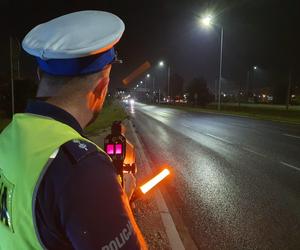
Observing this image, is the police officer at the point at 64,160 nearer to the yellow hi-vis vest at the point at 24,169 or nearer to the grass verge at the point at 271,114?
the yellow hi-vis vest at the point at 24,169

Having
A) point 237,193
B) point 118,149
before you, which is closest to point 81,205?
point 118,149

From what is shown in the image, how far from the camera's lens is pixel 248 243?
519cm

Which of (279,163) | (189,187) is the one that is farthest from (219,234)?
(279,163)

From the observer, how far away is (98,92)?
4.46 ft

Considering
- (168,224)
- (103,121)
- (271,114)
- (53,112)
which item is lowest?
(271,114)

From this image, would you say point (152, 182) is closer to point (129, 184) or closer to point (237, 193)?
point (129, 184)

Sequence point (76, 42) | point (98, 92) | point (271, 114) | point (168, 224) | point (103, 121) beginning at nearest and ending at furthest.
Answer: point (76, 42) → point (98, 92) → point (168, 224) → point (103, 121) → point (271, 114)

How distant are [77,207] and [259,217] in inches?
230

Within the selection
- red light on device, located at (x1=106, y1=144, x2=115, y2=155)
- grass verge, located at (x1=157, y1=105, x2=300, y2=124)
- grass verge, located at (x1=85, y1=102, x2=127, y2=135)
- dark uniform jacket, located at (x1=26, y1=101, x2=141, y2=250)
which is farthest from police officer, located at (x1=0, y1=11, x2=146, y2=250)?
grass verge, located at (x1=157, y1=105, x2=300, y2=124)

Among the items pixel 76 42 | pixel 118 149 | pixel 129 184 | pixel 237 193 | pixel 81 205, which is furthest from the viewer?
pixel 237 193

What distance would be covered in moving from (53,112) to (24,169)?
0.78 feet

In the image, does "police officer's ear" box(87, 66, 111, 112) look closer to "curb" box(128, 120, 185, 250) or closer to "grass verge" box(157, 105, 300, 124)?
"curb" box(128, 120, 185, 250)

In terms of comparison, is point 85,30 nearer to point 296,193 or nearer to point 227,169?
point 296,193

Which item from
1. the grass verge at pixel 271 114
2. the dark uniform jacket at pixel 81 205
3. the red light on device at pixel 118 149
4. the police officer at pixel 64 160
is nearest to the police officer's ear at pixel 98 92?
the police officer at pixel 64 160
